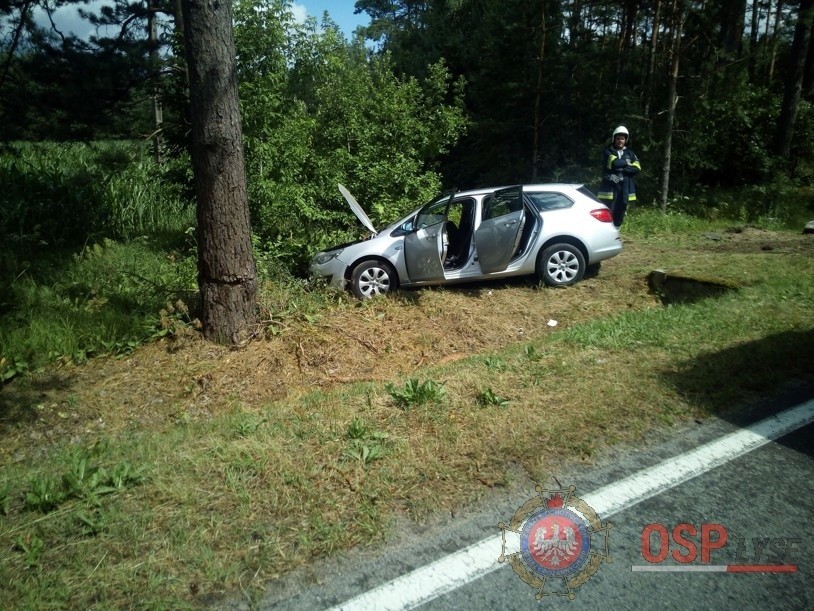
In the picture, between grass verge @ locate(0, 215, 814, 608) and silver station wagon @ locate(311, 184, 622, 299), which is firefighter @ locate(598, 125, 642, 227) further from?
grass verge @ locate(0, 215, 814, 608)

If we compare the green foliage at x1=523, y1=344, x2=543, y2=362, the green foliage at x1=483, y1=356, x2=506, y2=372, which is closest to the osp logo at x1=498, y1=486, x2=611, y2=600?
the green foliage at x1=483, y1=356, x2=506, y2=372

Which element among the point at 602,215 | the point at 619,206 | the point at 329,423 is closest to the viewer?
the point at 329,423

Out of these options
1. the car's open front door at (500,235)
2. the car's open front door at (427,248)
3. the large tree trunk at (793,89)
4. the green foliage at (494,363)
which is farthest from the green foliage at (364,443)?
the large tree trunk at (793,89)

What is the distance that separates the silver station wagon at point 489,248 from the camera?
8523 millimetres

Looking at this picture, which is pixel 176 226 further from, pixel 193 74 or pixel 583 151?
pixel 583 151

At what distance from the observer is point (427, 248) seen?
331 inches

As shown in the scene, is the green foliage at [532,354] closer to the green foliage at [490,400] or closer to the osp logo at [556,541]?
the green foliage at [490,400]

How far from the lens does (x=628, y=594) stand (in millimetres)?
2721

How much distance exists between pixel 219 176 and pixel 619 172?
6961mm

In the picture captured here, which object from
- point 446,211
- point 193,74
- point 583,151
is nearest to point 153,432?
point 193,74

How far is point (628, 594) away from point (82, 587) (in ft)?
8.38

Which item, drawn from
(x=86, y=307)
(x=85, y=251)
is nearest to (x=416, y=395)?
(x=86, y=307)

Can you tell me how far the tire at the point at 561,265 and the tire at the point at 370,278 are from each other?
2.27 meters

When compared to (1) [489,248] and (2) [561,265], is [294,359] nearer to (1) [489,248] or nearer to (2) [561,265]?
(1) [489,248]
